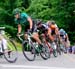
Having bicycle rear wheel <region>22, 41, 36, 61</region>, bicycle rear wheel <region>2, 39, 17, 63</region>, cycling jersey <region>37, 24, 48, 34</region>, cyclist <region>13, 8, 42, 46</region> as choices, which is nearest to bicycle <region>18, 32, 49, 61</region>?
bicycle rear wheel <region>22, 41, 36, 61</region>

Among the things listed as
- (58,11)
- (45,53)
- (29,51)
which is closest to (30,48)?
(29,51)

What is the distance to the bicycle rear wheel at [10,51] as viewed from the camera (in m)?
14.6

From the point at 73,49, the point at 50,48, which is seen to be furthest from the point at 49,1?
the point at 50,48

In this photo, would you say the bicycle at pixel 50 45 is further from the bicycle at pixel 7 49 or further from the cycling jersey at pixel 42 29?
the bicycle at pixel 7 49

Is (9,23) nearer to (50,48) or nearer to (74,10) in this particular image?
(74,10)

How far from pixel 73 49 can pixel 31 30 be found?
54.3 feet

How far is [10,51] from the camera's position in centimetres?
1460

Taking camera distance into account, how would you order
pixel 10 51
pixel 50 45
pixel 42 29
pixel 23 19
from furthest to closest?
1. pixel 50 45
2. pixel 42 29
3. pixel 23 19
4. pixel 10 51

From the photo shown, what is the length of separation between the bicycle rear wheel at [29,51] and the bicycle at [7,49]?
56 cm

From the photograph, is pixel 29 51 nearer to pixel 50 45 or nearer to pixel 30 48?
pixel 30 48

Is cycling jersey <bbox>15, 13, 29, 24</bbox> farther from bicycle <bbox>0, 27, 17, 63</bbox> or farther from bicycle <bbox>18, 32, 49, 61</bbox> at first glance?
bicycle <bbox>0, 27, 17, 63</bbox>

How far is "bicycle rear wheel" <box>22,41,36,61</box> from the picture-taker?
15.4 metres

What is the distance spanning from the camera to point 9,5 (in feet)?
146

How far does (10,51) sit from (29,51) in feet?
3.53
